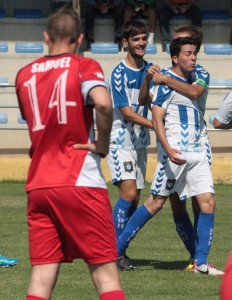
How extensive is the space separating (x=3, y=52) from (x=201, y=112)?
13458 millimetres

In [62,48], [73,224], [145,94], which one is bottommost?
[145,94]

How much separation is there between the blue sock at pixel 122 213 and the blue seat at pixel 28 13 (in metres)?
14.2

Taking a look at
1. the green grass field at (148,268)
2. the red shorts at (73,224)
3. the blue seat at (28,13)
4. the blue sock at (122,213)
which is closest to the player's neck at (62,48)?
the red shorts at (73,224)

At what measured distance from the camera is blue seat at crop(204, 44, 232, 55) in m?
21.6

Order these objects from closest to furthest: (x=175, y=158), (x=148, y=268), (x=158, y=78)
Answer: (x=175, y=158) < (x=158, y=78) < (x=148, y=268)

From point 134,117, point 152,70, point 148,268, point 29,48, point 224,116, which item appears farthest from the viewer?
point 29,48

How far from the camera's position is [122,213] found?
29.3 feet

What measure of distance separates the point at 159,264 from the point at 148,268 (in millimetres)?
263

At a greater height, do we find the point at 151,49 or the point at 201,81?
the point at 201,81

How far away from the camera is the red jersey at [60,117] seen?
5.38m

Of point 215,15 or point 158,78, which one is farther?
point 215,15

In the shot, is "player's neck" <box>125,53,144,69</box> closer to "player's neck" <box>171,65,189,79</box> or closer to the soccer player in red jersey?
"player's neck" <box>171,65,189,79</box>

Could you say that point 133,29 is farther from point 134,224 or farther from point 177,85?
point 134,224

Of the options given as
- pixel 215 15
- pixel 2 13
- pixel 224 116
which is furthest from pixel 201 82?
pixel 215 15
